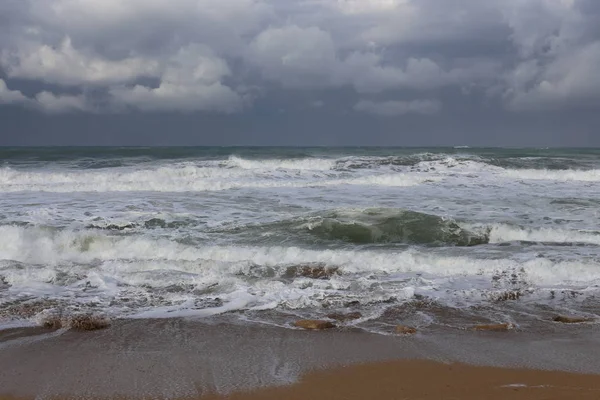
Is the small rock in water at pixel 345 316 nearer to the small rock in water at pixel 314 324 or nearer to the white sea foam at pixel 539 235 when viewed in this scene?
the small rock in water at pixel 314 324

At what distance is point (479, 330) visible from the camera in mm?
5250

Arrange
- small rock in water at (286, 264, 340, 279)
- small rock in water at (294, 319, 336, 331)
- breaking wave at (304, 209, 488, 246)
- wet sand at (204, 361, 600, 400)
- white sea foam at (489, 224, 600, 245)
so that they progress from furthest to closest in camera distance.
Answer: breaking wave at (304, 209, 488, 246) → white sea foam at (489, 224, 600, 245) → small rock in water at (286, 264, 340, 279) → small rock in water at (294, 319, 336, 331) → wet sand at (204, 361, 600, 400)

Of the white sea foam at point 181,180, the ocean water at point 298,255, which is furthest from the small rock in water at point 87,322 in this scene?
the white sea foam at point 181,180

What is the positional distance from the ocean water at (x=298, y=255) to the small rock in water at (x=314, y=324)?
0.89 ft

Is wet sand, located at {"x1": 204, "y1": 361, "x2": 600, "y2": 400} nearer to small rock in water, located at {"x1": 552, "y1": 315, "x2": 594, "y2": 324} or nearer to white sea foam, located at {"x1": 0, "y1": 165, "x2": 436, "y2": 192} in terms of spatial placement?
small rock in water, located at {"x1": 552, "y1": 315, "x2": 594, "y2": 324}

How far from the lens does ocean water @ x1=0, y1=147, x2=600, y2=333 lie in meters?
6.06

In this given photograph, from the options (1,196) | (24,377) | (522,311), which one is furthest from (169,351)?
(1,196)

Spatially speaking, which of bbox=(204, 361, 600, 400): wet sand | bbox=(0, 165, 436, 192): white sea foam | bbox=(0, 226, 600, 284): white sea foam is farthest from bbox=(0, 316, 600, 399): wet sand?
bbox=(0, 165, 436, 192): white sea foam

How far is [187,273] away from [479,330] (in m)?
4.02

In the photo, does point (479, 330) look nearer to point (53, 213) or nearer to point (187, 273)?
point (187, 273)

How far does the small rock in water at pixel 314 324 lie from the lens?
527cm

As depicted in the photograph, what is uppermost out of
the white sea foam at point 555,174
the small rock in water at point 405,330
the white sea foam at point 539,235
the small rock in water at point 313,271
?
the white sea foam at point 555,174

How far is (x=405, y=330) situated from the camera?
5.21 m

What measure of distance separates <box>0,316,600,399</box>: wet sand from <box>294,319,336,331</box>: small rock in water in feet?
0.48
